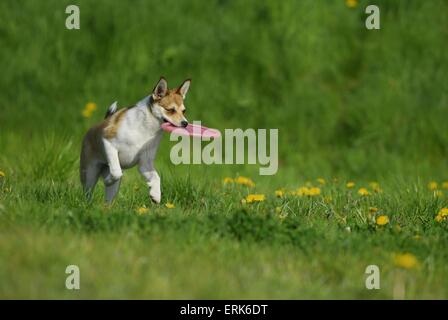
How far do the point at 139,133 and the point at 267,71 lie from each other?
19.5 ft

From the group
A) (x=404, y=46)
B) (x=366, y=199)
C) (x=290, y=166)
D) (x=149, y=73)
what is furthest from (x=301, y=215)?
(x=404, y=46)

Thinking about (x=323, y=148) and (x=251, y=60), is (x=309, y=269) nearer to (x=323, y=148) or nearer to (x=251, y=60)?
(x=323, y=148)

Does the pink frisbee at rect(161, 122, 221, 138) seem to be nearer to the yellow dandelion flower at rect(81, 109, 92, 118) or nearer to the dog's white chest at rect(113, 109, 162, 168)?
the dog's white chest at rect(113, 109, 162, 168)

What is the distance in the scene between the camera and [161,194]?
688 cm

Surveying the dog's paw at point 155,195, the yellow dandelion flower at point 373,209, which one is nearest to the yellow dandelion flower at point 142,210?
the dog's paw at point 155,195

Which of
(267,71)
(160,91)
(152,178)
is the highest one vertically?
(267,71)

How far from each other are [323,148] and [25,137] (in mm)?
4181

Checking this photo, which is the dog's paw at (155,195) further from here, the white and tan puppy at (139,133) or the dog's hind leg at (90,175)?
the dog's hind leg at (90,175)

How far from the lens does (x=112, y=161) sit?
6.16m

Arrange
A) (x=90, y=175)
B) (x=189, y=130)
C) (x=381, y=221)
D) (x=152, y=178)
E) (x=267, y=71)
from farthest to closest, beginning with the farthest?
(x=267, y=71) < (x=90, y=175) < (x=189, y=130) < (x=152, y=178) < (x=381, y=221)

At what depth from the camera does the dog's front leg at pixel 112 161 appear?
20.1 ft

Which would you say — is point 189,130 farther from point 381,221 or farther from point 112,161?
point 381,221

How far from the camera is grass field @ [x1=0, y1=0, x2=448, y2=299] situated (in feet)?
18.0

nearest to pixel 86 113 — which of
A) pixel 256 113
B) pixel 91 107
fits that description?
pixel 91 107
